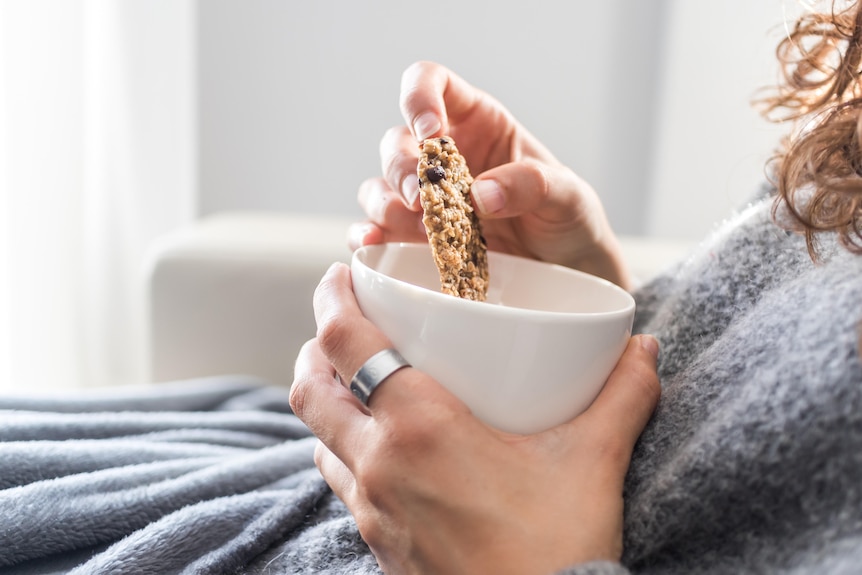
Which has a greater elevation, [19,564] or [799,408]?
[799,408]

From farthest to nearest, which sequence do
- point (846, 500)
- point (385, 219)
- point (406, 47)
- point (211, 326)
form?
point (406, 47)
point (211, 326)
point (385, 219)
point (846, 500)

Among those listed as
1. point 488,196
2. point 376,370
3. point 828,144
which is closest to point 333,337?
point 376,370

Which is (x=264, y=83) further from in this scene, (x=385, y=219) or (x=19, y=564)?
(x=19, y=564)

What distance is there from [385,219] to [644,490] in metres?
0.33

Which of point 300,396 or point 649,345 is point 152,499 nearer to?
point 300,396

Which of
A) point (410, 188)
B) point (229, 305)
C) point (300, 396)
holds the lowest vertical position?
point (229, 305)

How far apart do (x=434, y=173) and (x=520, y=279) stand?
17 cm

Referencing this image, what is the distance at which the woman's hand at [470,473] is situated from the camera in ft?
1.34

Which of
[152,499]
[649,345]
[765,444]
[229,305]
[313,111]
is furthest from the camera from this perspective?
[313,111]

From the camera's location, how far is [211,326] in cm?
100

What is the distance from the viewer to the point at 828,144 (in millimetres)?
519

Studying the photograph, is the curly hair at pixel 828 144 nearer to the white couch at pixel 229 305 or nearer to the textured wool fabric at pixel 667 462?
the textured wool fabric at pixel 667 462

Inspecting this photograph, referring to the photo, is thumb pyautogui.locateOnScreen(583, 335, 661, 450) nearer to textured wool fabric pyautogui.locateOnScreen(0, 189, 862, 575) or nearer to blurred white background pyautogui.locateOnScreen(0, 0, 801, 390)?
textured wool fabric pyautogui.locateOnScreen(0, 189, 862, 575)

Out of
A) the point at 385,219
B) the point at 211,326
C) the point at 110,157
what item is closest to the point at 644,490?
the point at 385,219
